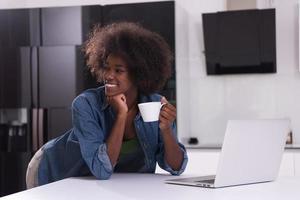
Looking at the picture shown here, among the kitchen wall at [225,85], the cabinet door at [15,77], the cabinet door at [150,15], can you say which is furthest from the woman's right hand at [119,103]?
the cabinet door at [15,77]

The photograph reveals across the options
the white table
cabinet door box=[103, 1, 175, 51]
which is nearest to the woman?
the white table

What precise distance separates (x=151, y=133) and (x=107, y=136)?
17 centimetres

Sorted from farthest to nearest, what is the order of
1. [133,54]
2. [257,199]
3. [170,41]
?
[170,41]
[133,54]
[257,199]

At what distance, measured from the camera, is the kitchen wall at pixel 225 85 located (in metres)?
4.05

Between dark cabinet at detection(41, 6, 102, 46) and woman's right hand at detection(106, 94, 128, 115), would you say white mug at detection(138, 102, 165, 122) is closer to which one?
woman's right hand at detection(106, 94, 128, 115)

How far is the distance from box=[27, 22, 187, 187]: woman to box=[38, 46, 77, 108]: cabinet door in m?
1.72

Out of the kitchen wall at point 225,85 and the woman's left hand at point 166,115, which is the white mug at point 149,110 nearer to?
the woman's left hand at point 166,115

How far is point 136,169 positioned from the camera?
6.99ft

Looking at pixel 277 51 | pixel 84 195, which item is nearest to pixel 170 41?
pixel 277 51

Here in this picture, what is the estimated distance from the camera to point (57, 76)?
3.91 metres

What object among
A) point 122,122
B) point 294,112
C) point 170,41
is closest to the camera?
point 122,122

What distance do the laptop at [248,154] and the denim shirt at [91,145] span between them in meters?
0.23

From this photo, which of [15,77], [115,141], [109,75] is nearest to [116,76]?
[109,75]

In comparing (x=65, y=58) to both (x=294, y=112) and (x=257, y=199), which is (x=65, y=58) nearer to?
(x=294, y=112)
